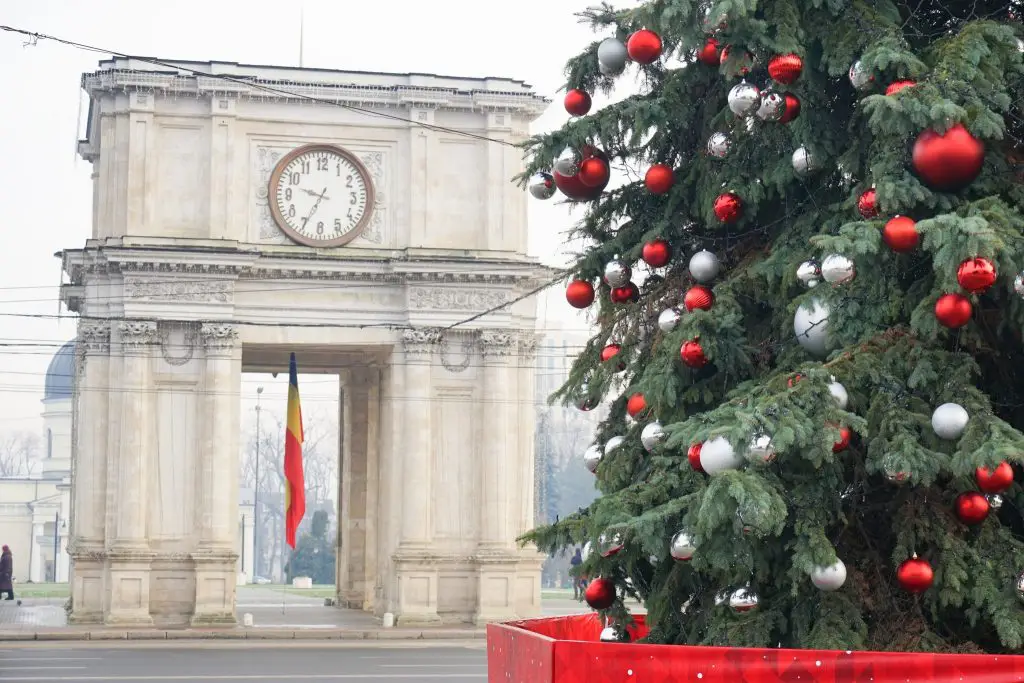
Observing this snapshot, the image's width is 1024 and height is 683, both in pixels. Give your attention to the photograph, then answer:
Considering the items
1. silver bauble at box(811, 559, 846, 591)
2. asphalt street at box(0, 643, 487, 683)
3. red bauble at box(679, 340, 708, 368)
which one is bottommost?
asphalt street at box(0, 643, 487, 683)

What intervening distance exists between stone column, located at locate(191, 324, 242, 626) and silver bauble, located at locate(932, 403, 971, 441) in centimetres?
2807

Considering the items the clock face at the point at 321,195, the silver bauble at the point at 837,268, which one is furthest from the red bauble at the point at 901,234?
the clock face at the point at 321,195

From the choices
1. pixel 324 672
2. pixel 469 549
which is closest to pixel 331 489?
pixel 469 549

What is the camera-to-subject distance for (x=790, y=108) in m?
9.53

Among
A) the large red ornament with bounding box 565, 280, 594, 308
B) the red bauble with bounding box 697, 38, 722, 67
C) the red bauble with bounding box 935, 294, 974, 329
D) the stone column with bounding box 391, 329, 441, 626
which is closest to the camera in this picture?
the red bauble with bounding box 935, 294, 974, 329

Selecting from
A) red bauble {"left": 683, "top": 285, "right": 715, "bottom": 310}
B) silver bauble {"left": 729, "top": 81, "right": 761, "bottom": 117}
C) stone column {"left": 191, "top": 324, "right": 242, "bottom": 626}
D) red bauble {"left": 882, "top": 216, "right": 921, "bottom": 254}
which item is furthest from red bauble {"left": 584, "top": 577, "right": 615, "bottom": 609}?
stone column {"left": 191, "top": 324, "right": 242, "bottom": 626}

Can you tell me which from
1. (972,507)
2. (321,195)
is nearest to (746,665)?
(972,507)

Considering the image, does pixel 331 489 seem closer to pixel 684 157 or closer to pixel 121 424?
pixel 121 424

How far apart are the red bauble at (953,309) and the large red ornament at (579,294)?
2.70 metres

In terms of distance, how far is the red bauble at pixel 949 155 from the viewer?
878cm

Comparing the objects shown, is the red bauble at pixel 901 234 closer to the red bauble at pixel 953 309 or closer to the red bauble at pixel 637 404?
the red bauble at pixel 953 309

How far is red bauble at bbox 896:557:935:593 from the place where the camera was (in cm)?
861

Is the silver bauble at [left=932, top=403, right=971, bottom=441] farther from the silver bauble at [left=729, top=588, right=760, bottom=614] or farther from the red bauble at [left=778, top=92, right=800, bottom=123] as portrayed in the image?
the red bauble at [left=778, top=92, right=800, bottom=123]

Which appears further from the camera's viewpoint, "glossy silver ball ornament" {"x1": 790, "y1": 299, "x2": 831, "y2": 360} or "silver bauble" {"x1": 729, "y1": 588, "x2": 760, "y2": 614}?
"glossy silver ball ornament" {"x1": 790, "y1": 299, "x2": 831, "y2": 360}
